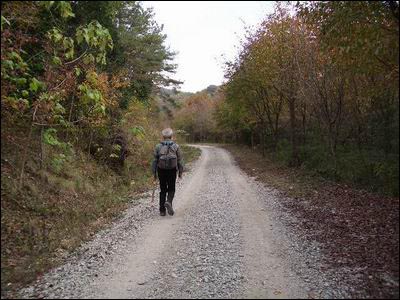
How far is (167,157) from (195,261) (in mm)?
3510

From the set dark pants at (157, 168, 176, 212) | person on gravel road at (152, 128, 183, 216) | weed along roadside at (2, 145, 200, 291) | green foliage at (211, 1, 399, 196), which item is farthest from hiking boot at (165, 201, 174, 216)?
green foliage at (211, 1, 399, 196)

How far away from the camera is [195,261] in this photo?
6906 mm

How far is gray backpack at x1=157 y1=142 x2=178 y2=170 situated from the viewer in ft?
32.1

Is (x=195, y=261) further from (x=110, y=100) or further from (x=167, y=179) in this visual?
(x=110, y=100)

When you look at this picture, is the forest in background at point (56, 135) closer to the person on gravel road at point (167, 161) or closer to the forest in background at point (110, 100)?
the forest in background at point (110, 100)

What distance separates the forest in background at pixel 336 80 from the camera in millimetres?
7648

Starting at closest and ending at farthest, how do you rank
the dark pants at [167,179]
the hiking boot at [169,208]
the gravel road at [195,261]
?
the gravel road at [195,261] < the dark pants at [167,179] < the hiking boot at [169,208]

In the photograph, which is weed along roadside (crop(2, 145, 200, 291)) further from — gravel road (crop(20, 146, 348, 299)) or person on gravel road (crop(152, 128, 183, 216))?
person on gravel road (crop(152, 128, 183, 216))

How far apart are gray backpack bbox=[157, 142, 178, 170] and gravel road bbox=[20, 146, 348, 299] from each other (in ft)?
4.64

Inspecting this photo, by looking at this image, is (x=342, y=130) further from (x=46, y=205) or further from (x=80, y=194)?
(x=46, y=205)

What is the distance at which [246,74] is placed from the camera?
26.0m

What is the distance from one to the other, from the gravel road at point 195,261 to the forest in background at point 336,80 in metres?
3.19

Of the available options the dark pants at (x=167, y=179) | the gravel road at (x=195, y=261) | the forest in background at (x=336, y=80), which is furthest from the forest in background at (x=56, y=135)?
the forest in background at (x=336, y=80)

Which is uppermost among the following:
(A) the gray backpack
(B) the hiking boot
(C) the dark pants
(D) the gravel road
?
(A) the gray backpack
